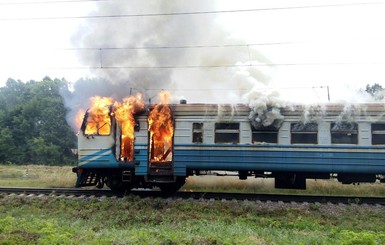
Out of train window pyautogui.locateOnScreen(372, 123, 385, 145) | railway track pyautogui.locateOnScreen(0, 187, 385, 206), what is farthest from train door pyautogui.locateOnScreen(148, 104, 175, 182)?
train window pyautogui.locateOnScreen(372, 123, 385, 145)

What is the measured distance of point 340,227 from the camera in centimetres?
945

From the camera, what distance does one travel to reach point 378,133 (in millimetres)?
13398

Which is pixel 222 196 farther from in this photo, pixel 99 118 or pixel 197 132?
pixel 99 118

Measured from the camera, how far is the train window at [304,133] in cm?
1361

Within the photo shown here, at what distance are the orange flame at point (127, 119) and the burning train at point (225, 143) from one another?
0.13 ft

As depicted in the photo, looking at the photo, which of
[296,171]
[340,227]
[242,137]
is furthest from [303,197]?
[340,227]

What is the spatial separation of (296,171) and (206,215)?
4498 millimetres

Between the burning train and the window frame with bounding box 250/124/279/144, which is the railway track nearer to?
the burning train

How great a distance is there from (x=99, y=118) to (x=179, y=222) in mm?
6589

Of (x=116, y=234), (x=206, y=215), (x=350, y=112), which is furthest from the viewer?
(x=350, y=112)

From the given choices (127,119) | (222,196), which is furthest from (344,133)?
(127,119)

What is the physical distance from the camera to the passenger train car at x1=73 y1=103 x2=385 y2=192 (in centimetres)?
1342

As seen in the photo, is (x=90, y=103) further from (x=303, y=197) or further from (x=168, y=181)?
(x=303, y=197)

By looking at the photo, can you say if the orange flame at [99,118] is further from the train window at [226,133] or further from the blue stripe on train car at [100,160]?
the train window at [226,133]
